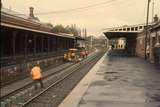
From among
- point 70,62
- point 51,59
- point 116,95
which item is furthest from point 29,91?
point 70,62

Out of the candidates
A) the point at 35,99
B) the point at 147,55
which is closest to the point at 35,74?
the point at 35,99

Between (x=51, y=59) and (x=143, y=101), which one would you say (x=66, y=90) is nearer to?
(x=143, y=101)

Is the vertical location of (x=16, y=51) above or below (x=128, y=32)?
below

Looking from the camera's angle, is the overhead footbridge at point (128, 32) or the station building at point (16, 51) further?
the overhead footbridge at point (128, 32)

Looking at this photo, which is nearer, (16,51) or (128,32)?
(16,51)

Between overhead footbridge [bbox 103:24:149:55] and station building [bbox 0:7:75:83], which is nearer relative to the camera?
station building [bbox 0:7:75:83]

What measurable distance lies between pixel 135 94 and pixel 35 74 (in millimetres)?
5468

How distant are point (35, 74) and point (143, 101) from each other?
22.1ft

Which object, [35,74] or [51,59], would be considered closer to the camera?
[35,74]

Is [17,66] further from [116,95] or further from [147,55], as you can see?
[147,55]

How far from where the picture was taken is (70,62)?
176ft

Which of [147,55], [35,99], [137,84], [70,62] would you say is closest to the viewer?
[35,99]

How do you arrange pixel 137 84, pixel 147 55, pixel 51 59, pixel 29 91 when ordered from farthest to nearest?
pixel 147 55 → pixel 51 59 → pixel 137 84 → pixel 29 91

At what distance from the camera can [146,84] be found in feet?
80.8
